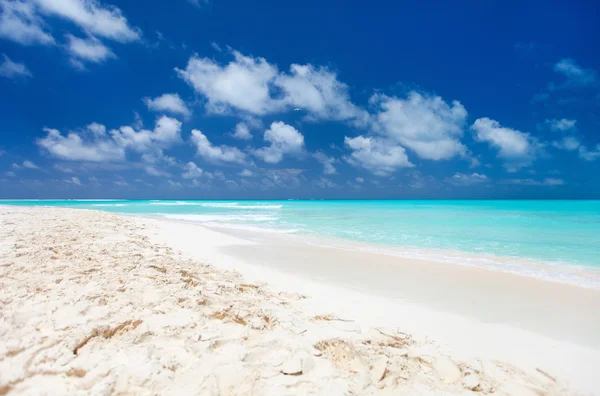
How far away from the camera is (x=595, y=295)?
6.03 metres

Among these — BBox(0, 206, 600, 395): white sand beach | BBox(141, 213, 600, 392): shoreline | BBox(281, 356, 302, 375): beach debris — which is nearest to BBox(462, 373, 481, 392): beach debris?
BBox(0, 206, 600, 395): white sand beach

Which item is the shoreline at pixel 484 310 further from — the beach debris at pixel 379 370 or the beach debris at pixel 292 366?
the beach debris at pixel 292 366

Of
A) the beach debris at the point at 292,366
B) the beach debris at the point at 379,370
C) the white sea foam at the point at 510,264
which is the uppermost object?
the beach debris at the point at 292,366

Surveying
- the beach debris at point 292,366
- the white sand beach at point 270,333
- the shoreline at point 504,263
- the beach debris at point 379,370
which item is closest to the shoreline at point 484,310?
the white sand beach at point 270,333

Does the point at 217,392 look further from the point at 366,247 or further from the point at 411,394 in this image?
the point at 366,247

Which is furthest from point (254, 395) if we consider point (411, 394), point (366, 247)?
point (366, 247)

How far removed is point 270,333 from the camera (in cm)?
325

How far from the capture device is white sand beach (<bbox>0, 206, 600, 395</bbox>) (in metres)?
2.50

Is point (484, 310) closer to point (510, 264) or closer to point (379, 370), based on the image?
point (379, 370)

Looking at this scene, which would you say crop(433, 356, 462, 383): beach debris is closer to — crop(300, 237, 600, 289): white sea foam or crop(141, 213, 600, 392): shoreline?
crop(141, 213, 600, 392): shoreline

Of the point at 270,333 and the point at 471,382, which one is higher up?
the point at 270,333

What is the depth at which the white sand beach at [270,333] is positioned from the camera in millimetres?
2496

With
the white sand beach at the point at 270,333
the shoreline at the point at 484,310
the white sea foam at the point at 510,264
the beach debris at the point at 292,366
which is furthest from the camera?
the white sea foam at the point at 510,264

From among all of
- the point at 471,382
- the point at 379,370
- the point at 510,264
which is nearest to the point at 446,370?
the point at 471,382
